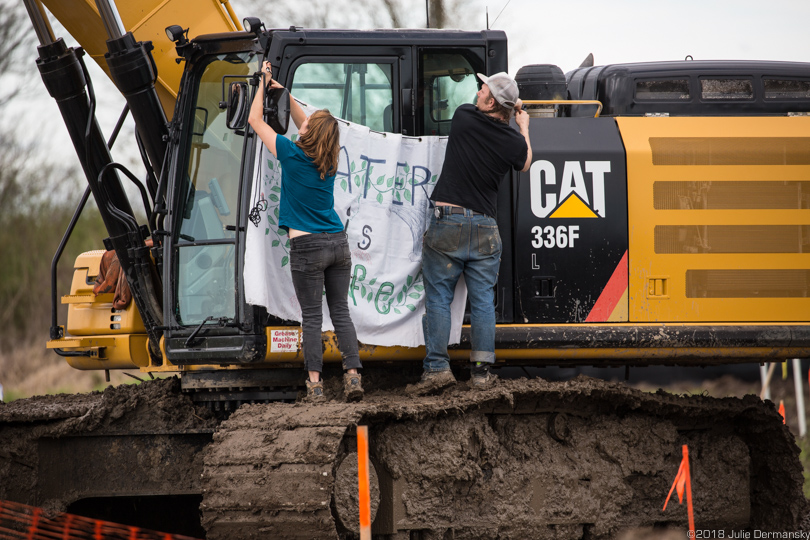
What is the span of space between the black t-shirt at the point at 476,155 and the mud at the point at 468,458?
3.74 feet

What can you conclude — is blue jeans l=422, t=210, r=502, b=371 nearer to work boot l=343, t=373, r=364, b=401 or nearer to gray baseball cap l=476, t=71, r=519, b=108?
work boot l=343, t=373, r=364, b=401

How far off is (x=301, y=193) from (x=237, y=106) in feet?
1.90

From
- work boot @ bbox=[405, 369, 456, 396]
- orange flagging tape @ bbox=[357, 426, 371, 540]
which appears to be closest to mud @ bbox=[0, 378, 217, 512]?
work boot @ bbox=[405, 369, 456, 396]

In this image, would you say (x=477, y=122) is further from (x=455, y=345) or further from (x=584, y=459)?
(x=584, y=459)

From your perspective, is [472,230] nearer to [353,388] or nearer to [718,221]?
[353,388]

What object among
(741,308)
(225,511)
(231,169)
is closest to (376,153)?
(231,169)

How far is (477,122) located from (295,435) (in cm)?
206

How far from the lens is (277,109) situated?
15.0 feet

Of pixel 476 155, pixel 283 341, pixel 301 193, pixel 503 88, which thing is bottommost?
pixel 283 341

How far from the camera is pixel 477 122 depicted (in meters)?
4.84

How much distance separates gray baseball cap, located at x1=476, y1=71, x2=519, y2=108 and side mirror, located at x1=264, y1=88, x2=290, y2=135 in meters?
1.17

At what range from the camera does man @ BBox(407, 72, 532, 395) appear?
4.83 m

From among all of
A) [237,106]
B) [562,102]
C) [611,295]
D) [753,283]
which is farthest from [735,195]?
[237,106]

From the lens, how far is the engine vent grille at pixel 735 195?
5.27 meters
